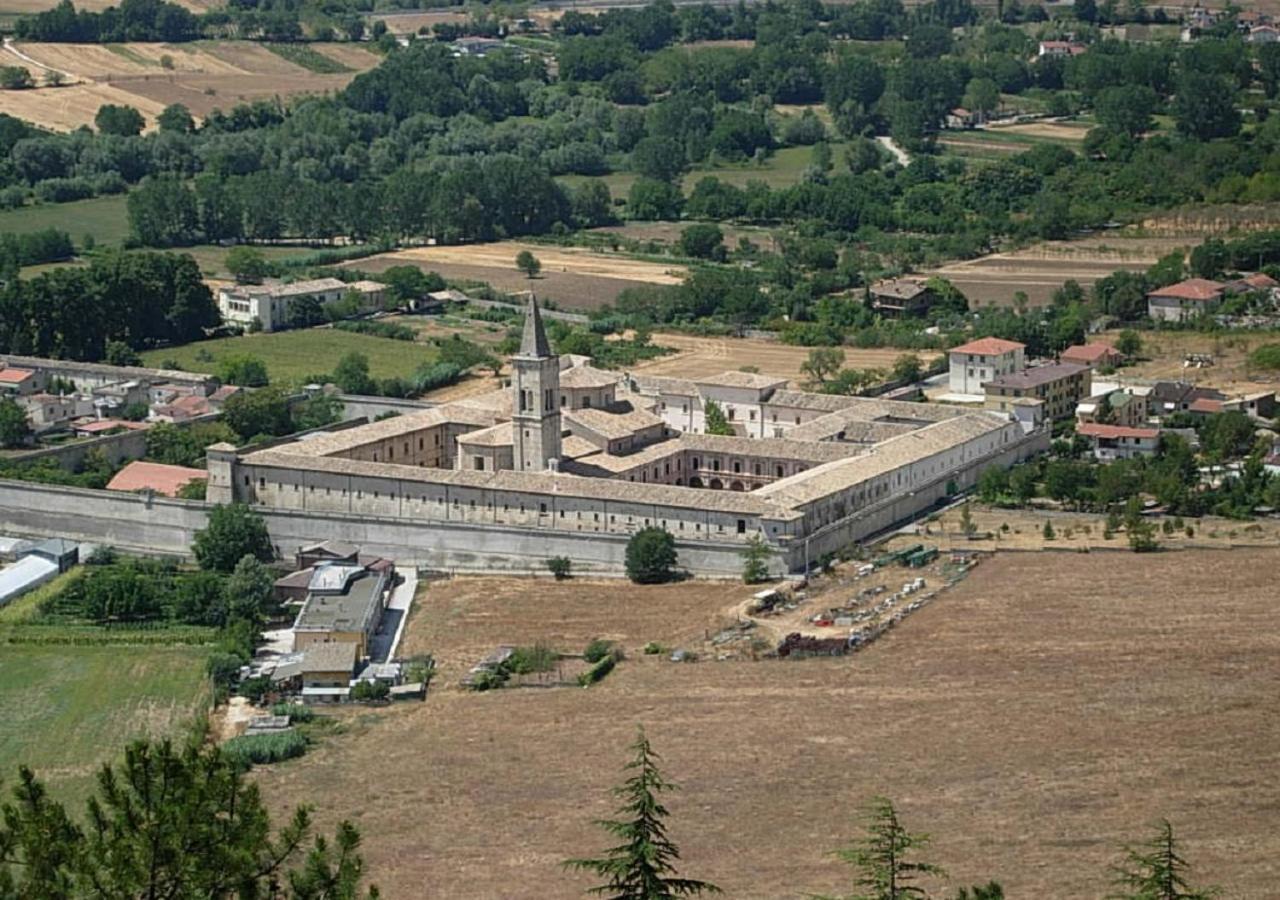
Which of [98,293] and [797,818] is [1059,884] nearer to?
[797,818]

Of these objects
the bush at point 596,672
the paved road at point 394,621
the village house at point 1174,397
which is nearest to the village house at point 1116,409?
the village house at point 1174,397

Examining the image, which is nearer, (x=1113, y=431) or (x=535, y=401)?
(x=535, y=401)

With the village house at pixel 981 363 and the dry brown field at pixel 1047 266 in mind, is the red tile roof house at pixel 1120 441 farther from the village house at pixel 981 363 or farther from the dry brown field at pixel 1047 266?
the dry brown field at pixel 1047 266

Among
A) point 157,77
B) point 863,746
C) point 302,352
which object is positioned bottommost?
point 302,352

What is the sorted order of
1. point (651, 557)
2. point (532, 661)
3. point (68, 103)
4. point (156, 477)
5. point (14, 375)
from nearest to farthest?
point (532, 661), point (651, 557), point (156, 477), point (14, 375), point (68, 103)

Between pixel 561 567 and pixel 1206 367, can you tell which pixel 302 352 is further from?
pixel 561 567

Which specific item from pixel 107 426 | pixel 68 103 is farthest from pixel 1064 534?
pixel 68 103

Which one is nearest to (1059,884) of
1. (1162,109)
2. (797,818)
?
(797,818)
